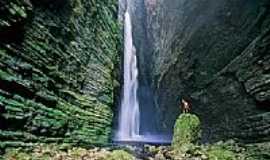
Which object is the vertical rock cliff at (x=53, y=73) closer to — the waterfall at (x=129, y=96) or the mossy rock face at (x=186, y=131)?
the mossy rock face at (x=186, y=131)

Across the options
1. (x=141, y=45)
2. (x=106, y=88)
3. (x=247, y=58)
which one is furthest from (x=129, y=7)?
(x=247, y=58)

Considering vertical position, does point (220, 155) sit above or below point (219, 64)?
below

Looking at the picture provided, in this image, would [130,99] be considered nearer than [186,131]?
No

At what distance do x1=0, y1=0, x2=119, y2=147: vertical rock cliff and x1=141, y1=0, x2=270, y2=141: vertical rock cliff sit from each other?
5.66 meters

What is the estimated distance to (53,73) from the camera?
30.1ft

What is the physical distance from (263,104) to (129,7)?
24755 mm

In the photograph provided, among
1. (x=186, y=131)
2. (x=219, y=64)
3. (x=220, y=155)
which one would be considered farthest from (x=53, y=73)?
(x=219, y=64)

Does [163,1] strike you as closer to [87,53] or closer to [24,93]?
[87,53]

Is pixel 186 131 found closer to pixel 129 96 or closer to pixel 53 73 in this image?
pixel 53 73

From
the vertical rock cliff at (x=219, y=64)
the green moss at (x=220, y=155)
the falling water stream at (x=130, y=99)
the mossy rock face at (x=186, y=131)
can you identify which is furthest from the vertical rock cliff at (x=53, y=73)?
the falling water stream at (x=130, y=99)

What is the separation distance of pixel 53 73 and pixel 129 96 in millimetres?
18451

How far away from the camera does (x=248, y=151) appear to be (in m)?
9.48

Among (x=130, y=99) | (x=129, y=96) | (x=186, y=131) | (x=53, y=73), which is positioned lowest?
(x=186, y=131)

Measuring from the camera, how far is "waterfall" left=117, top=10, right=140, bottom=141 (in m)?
25.5
